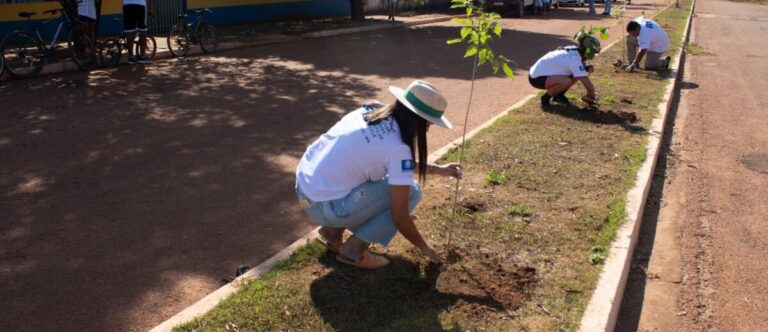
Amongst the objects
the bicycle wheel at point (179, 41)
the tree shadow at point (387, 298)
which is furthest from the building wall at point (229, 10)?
the tree shadow at point (387, 298)

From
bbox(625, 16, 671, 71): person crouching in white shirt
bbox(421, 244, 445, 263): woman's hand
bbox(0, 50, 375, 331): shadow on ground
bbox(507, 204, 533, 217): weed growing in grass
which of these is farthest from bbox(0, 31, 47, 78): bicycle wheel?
bbox(625, 16, 671, 71): person crouching in white shirt

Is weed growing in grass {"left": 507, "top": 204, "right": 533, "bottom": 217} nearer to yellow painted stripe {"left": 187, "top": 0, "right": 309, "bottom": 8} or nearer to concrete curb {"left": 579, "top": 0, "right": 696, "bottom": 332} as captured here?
concrete curb {"left": 579, "top": 0, "right": 696, "bottom": 332}

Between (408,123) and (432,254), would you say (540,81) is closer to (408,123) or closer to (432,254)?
(432,254)

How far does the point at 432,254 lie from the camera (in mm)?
3703

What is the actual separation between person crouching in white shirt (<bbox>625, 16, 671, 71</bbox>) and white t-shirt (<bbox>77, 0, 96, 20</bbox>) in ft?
30.0

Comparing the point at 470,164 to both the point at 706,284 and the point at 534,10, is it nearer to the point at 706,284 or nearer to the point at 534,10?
the point at 706,284

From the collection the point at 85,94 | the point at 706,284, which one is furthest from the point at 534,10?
the point at 706,284

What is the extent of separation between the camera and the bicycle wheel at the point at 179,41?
12.4 metres

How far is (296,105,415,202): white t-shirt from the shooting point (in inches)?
132

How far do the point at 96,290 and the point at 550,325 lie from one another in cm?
250

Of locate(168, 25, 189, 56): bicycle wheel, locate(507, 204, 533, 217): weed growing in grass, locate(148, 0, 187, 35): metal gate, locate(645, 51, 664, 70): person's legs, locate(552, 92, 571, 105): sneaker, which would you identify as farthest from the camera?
locate(148, 0, 187, 35): metal gate

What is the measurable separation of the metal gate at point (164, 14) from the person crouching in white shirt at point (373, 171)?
533 inches

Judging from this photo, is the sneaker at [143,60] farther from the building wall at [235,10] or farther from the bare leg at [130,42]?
the building wall at [235,10]

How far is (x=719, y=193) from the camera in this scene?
6074mm
